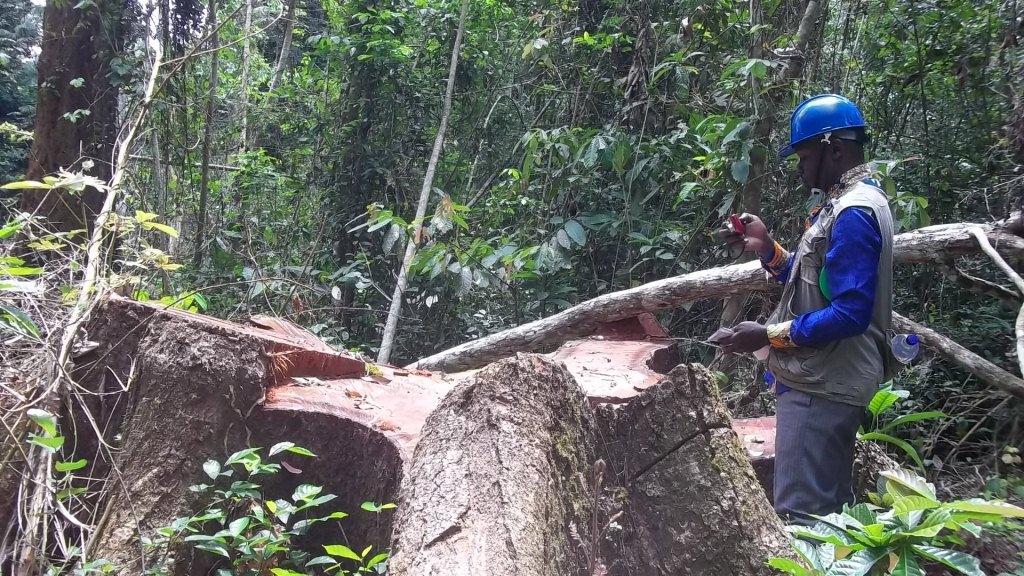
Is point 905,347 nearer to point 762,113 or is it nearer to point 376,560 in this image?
point 376,560

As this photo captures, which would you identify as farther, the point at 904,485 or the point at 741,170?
the point at 741,170

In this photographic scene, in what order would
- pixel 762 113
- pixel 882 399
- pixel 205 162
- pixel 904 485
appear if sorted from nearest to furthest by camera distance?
pixel 904 485 → pixel 882 399 → pixel 762 113 → pixel 205 162

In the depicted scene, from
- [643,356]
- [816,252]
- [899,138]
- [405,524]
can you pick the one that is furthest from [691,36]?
[405,524]

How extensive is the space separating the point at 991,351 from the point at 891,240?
2.88m

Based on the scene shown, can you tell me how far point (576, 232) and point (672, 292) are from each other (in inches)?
61.0

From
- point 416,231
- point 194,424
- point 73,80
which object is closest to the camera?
point 194,424

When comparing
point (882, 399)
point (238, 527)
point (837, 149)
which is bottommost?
point (238, 527)

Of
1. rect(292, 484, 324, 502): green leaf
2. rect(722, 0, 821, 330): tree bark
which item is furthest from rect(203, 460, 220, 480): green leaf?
rect(722, 0, 821, 330): tree bark

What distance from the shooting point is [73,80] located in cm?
672

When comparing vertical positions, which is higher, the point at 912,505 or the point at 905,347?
the point at 905,347

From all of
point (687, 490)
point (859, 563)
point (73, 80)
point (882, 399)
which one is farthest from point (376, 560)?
point (73, 80)

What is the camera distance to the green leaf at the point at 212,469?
2.45 metres

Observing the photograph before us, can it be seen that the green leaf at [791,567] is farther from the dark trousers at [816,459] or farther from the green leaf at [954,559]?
the dark trousers at [816,459]

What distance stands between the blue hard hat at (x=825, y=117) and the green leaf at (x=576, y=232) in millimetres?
3160
